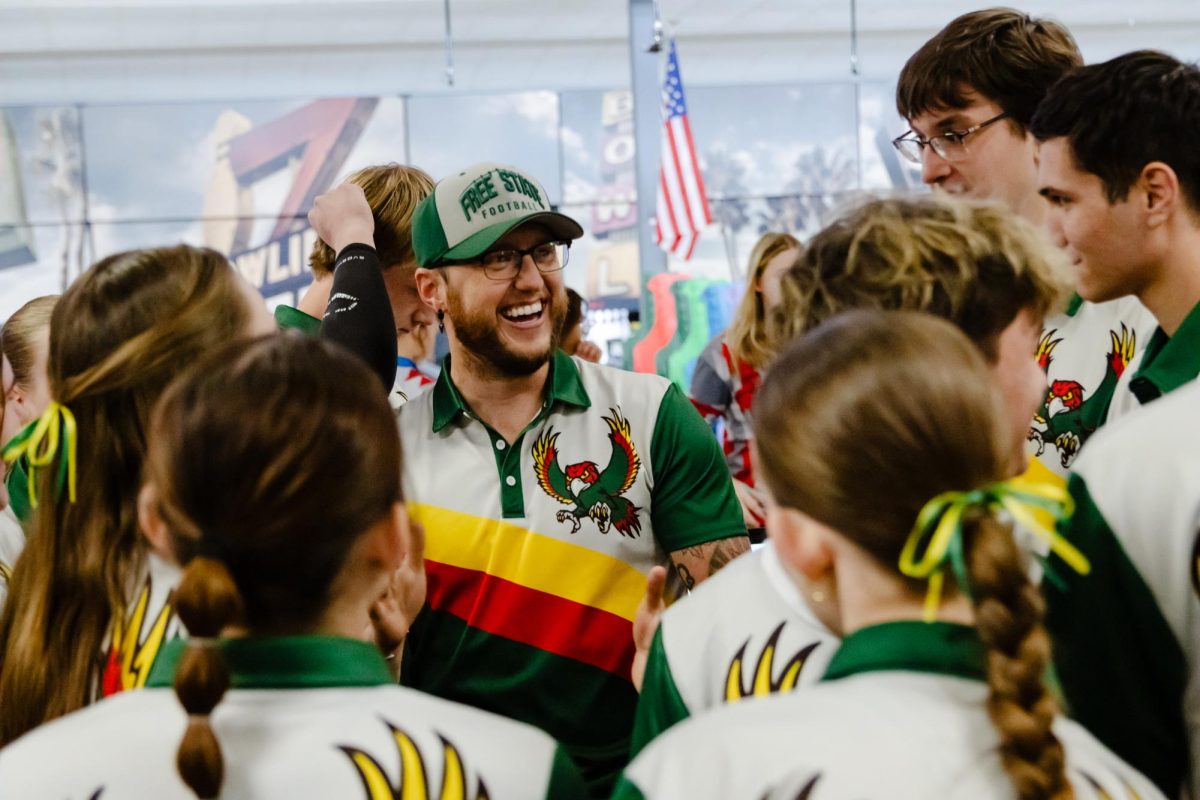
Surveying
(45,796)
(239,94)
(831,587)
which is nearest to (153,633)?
(45,796)

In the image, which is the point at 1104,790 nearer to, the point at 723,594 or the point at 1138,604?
the point at 1138,604

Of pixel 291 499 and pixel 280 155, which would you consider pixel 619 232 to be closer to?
pixel 280 155

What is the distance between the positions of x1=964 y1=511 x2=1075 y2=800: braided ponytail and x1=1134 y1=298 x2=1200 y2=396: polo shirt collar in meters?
0.92

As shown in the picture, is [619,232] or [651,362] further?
[619,232]

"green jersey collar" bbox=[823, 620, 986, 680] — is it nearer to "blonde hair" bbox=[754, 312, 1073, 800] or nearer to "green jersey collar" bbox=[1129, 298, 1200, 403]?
"blonde hair" bbox=[754, 312, 1073, 800]

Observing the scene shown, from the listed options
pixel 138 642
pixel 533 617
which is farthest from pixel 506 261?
pixel 138 642

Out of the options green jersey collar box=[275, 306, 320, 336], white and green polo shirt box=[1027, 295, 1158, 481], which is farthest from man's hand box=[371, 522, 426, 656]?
white and green polo shirt box=[1027, 295, 1158, 481]

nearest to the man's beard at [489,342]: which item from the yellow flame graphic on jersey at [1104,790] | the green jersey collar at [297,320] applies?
the green jersey collar at [297,320]

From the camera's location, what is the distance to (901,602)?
112cm

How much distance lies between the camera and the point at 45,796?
1.12 m

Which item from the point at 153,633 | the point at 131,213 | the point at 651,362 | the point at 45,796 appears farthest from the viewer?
the point at 131,213

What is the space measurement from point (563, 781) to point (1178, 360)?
1.18 metres

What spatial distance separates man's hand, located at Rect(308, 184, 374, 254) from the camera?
7.84 ft

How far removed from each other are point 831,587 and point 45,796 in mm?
763
